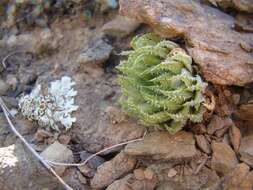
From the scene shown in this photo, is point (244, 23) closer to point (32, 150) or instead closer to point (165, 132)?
point (165, 132)

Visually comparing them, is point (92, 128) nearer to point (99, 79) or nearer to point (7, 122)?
point (99, 79)

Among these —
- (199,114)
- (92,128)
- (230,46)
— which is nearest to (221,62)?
(230,46)

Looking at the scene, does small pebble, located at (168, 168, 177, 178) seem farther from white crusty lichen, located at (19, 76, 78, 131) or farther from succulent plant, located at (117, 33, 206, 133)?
white crusty lichen, located at (19, 76, 78, 131)

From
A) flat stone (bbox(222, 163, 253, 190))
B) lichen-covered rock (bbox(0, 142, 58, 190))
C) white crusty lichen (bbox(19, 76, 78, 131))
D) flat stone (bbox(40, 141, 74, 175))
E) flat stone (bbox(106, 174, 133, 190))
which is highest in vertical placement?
flat stone (bbox(222, 163, 253, 190))

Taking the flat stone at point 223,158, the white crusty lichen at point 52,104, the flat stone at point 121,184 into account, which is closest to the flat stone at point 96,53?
the white crusty lichen at point 52,104

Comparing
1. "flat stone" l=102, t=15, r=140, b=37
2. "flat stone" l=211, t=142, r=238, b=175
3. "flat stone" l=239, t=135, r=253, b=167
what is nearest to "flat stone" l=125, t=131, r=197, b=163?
"flat stone" l=211, t=142, r=238, b=175

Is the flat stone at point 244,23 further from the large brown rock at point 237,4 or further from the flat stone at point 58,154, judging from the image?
the flat stone at point 58,154
